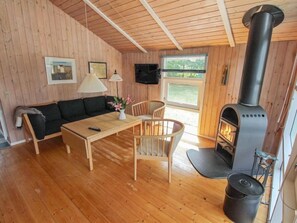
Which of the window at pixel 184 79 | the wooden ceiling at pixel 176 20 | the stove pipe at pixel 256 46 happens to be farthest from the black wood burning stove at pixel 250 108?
the window at pixel 184 79

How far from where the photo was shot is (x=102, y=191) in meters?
2.05

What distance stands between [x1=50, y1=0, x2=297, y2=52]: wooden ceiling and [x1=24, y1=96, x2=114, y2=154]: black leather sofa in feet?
5.89

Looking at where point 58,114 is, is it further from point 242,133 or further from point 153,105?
point 242,133

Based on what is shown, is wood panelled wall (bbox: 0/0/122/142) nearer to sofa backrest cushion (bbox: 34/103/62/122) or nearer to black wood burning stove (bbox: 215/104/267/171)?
sofa backrest cushion (bbox: 34/103/62/122)

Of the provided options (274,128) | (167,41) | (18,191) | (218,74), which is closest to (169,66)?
(167,41)

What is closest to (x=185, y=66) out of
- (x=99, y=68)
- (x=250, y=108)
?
(x=250, y=108)

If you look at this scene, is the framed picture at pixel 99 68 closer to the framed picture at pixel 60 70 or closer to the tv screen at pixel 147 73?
the framed picture at pixel 60 70

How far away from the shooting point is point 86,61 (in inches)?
165

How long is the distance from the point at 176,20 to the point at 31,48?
2.91 m

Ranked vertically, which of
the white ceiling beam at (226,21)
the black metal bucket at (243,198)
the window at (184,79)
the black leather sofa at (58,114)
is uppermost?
the white ceiling beam at (226,21)

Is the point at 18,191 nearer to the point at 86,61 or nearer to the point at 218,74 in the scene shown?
the point at 86,61

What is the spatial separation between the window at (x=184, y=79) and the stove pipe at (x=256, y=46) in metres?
1.23

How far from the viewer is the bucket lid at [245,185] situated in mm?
1572

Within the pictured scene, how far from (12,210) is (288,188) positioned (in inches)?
109
